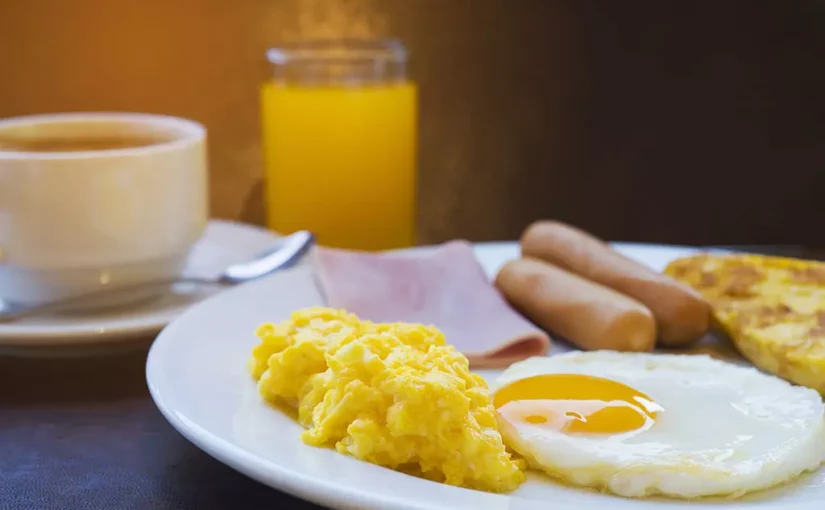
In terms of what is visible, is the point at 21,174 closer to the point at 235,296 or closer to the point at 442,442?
the point at 235,296

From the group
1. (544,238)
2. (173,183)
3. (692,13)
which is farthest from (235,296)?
(692,13)

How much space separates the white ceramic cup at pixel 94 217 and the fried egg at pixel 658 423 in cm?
53

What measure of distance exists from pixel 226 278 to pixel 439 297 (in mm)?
305

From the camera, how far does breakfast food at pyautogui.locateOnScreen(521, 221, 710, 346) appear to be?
3.55 ft

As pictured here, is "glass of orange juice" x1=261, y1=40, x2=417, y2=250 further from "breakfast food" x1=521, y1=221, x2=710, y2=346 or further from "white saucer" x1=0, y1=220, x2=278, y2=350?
"breakfast food" x1=521, y1=221, x2=710, y2=346

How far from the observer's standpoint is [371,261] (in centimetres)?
125

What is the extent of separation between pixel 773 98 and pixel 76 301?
56.5 inches

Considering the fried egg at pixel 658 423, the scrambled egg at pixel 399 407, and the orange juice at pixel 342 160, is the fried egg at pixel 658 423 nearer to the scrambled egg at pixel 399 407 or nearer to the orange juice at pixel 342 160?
the scrambled egg at pixel 399 407

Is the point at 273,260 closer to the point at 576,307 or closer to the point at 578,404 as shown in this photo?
the point at 576,307

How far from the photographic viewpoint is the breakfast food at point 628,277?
1.08 metres

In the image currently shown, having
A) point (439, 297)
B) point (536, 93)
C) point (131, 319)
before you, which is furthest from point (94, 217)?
point (536, 93)

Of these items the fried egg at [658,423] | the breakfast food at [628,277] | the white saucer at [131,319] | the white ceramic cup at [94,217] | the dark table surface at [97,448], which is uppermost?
the white ceramic cup at [94,217]

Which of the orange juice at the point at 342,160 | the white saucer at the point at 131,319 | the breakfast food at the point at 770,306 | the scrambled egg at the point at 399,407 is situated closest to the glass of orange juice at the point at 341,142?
the orange juice at the point at 342,160

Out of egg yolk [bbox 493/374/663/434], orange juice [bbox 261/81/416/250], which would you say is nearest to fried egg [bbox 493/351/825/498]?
egg yolk [bbox 493/374/663/434]
